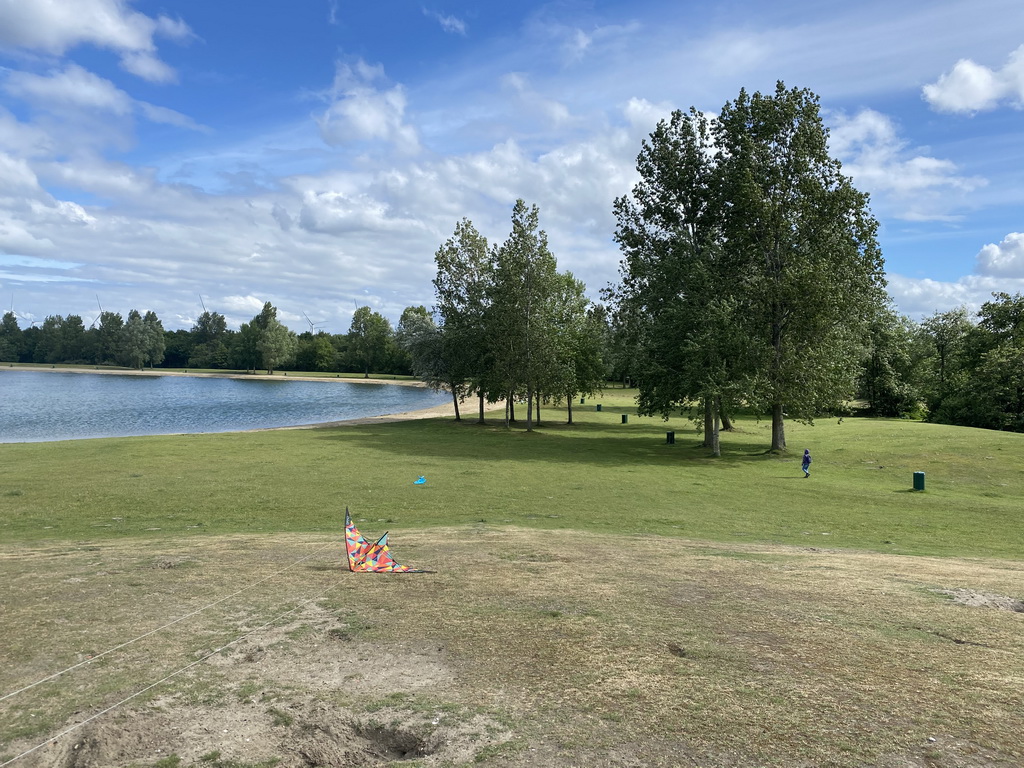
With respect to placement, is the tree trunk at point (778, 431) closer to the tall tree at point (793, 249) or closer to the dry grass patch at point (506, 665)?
the tall tree at point (793, 249)

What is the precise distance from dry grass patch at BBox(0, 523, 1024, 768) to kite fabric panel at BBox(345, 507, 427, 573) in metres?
0.39

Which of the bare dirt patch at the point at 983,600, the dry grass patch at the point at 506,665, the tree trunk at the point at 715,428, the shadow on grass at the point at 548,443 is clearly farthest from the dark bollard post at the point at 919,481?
the bare dirt patch at the point at 983,600

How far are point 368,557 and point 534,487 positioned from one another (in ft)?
49.4

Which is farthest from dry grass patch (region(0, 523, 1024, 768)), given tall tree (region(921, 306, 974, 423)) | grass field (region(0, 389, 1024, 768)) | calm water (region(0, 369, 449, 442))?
tall tree (region(921, 306, 974, 423))

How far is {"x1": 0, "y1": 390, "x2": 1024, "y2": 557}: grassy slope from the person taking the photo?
64.3 ft

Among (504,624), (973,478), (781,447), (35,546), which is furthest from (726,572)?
(781,447)

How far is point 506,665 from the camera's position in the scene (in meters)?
7.88

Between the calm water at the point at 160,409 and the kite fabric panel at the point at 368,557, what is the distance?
44.7 metres

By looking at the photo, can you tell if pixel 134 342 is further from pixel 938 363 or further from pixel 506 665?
pixel 506 665

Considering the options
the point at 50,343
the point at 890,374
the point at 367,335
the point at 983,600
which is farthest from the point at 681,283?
the point at 50,343

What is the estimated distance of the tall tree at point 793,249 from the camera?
3888 centimetres

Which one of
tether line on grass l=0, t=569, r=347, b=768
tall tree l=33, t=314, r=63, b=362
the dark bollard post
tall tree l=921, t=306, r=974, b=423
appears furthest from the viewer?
tall tree l=33, t=314, r=63, b=362

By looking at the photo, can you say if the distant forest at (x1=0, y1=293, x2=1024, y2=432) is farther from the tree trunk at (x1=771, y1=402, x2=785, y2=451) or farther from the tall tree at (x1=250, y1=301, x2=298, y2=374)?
the tall tree at (x1=250, y1=301, x2=298, y2=374)

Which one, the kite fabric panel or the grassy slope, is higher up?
the kite fabric panel
